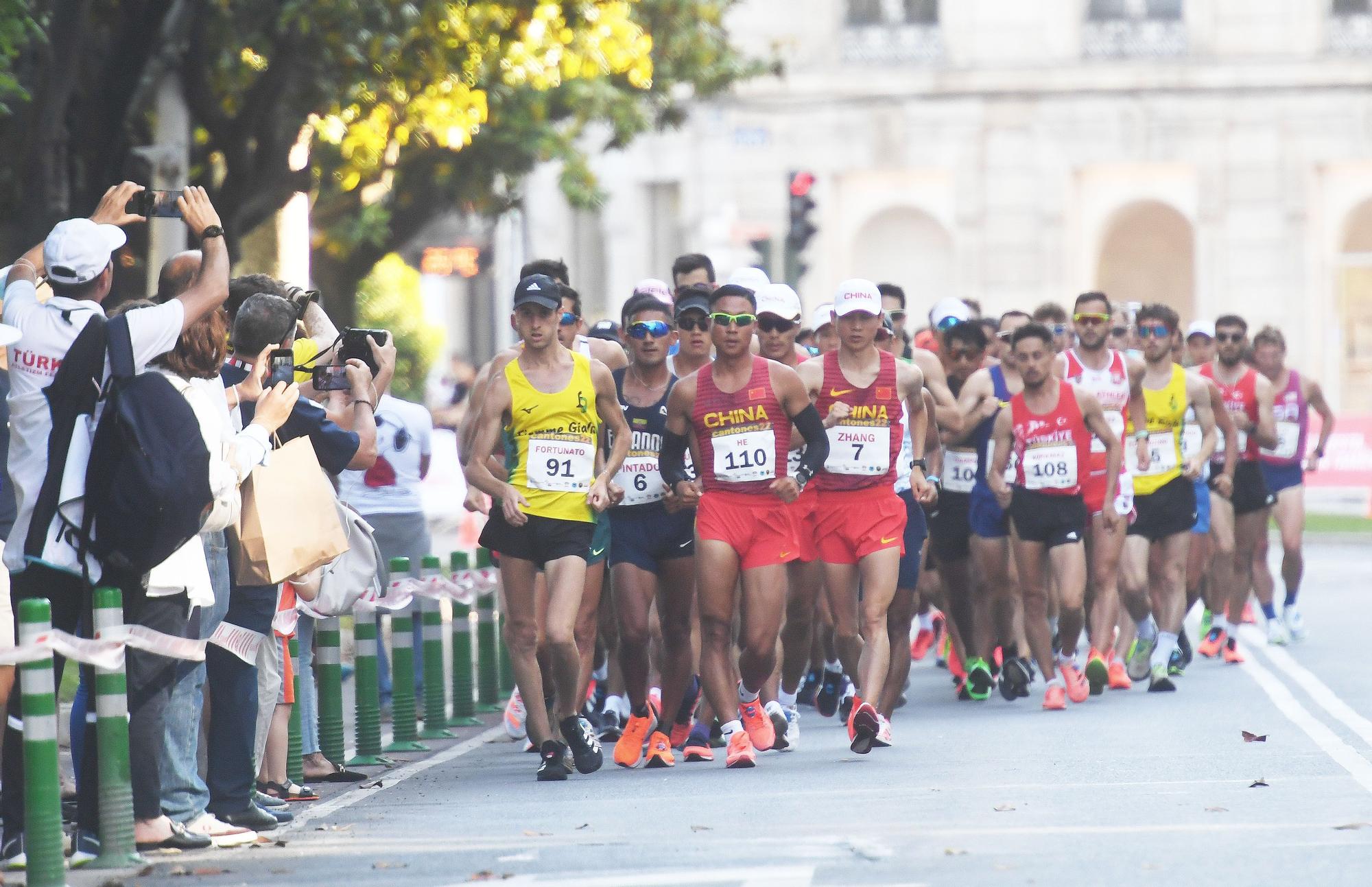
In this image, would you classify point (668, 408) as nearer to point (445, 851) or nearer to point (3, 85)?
point (445, 851)

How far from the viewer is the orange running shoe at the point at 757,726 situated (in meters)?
11.7

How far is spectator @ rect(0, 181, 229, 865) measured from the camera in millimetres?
8609

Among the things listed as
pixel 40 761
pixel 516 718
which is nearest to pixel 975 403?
pixel 516 718

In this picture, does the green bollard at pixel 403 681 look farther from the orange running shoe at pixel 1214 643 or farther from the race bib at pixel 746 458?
the orange running shoe at pixel 1214 643

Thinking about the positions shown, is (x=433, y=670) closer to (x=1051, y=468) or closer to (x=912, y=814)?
(x=1051, y=468)

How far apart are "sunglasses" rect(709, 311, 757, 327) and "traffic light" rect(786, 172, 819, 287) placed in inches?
568

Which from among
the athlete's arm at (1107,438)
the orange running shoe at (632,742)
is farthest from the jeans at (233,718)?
the athlete's arm at (1107,438)

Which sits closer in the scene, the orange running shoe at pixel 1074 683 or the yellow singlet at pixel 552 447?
the yellow singlet at pixel 552 447

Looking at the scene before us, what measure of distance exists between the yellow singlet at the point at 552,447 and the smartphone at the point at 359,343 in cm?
107

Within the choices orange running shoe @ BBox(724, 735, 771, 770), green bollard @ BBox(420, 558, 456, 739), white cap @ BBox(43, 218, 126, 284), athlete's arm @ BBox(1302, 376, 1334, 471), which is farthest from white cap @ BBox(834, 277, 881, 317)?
athlete's arm @ BBox(1302, 376, 1334, 471)

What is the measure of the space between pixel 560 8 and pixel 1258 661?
6.44 metres

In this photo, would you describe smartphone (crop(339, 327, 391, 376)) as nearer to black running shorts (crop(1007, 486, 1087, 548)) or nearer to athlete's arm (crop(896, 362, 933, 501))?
athlete's arm (crop(896, 362, 933, 501))

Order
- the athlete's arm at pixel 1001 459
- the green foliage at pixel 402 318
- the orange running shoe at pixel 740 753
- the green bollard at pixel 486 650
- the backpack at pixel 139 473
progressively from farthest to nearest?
the green foliage at pixel 402 318 < the green bollard at pixel 486 650 < the athlete's arm at pixel 1001 459 < the orange running shoe at pixel 740 753 < the backpack at pixel 139 473

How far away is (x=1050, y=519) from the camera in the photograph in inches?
569
